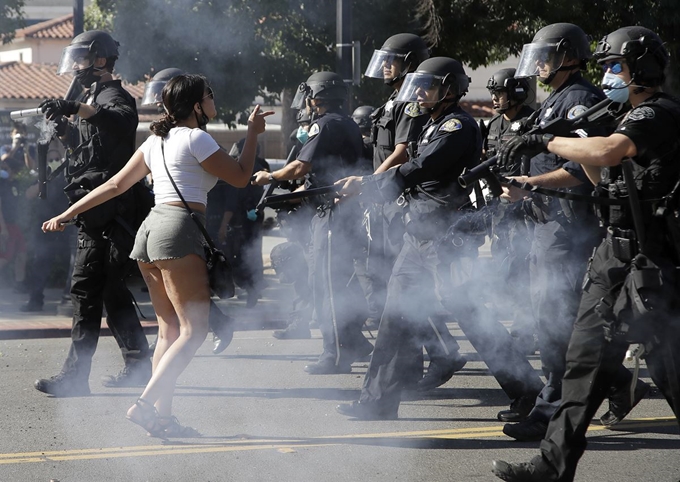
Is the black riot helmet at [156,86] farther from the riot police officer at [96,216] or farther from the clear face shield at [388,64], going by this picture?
the clear face shield at [388,64]

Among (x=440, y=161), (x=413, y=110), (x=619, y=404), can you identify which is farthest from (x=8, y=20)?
(x=619, y=404)

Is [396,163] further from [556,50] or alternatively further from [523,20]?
[523,20]

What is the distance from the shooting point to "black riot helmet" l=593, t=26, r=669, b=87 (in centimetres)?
391

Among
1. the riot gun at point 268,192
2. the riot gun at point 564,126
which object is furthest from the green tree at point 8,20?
the riot gun at point 564,126

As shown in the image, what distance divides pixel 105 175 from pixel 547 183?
2634 millimetres

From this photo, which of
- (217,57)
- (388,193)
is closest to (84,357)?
(388,193)

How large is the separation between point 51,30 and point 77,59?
34304 mm

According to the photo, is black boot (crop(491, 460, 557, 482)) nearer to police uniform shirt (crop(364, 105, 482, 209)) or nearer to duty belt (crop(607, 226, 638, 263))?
duty belt (crop(607, 226, 638, 263))

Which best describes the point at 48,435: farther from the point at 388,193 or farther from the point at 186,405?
the point at 388,193

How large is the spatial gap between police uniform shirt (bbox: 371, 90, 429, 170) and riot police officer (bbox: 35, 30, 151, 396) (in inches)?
59.2

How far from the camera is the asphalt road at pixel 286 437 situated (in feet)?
14.9

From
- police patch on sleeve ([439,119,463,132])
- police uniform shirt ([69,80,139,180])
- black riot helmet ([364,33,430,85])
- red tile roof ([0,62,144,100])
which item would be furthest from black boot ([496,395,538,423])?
red tile roof ([0,62,144,100])

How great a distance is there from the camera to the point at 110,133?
5914 millimetres

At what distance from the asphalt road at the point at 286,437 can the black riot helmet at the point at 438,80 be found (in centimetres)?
173
